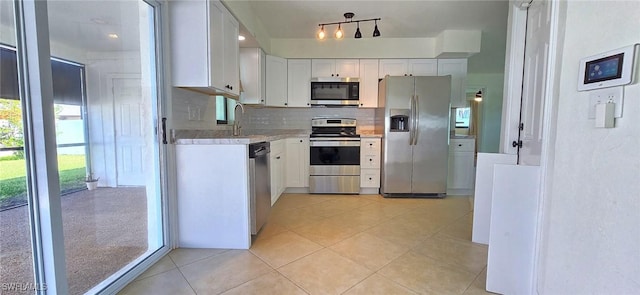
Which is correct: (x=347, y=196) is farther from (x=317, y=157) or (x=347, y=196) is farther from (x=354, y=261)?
(x=354, y=261)

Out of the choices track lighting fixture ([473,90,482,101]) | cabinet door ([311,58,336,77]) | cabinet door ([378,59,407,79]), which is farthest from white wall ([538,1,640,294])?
track lighting fixture ([473,90,482,101])

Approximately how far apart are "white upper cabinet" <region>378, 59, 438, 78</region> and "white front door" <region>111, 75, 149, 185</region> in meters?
3.27

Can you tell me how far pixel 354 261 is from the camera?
78.3 inches

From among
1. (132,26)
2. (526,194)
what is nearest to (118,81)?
(132,26)

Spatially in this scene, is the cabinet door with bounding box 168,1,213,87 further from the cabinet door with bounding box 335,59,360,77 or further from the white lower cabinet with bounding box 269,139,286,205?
the cabinet door with bounding box 335,59,360,77

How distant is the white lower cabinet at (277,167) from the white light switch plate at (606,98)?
7.98ft

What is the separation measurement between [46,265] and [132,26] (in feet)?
5.67

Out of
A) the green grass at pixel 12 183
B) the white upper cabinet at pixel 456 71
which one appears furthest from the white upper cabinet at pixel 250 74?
the white upper cabinet at pixel 456 71

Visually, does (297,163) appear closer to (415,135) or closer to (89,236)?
(415,135)

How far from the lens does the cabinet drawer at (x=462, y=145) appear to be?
3.99 m

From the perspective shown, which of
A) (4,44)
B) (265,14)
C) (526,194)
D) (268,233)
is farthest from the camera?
(265,14)

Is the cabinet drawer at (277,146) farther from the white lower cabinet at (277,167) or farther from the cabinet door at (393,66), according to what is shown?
the cabinet door at (393,66)

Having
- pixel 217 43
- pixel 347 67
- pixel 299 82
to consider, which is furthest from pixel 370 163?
pixel 217 43

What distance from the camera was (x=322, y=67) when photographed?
4195 millimetres
